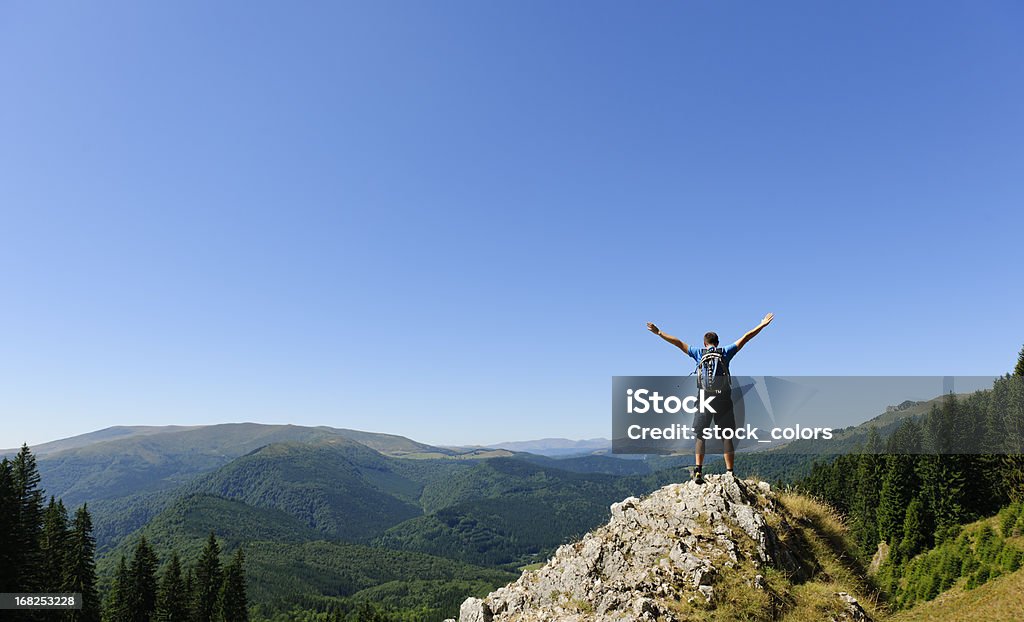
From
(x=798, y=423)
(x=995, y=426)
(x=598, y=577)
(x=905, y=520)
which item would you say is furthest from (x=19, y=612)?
(x=995, y=426)

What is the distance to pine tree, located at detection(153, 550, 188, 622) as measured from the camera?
184 ft

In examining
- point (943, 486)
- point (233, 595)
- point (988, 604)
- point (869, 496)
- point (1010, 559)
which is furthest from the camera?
point (869, 496)

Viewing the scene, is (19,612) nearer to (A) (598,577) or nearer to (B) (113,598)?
(B) (113,598)

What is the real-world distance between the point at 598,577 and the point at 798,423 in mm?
21880

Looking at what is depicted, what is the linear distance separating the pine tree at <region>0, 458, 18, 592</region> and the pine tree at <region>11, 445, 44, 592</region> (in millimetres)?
156

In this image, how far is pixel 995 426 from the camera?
6581 centimetres

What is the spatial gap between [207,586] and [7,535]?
3236 centimetres


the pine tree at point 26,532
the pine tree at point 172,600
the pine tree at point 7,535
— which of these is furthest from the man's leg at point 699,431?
the pine tree at point 172,600

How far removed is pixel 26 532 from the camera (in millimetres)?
39875

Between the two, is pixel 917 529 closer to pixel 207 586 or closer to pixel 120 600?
pixel 207 586

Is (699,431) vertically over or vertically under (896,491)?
over

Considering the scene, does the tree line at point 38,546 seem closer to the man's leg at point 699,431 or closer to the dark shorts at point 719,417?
the man's leg at point 699,431

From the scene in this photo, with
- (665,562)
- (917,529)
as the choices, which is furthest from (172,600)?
(917,529)

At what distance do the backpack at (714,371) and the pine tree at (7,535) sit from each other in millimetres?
51983
